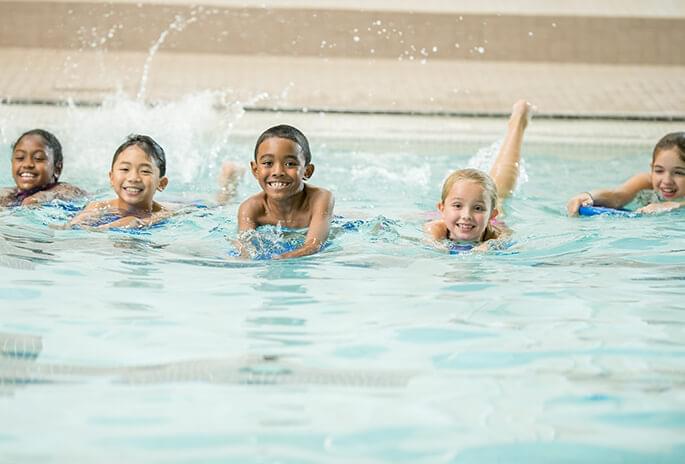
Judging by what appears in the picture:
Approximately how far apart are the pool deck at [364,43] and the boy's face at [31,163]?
3175 mm

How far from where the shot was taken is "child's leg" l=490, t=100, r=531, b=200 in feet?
15.6

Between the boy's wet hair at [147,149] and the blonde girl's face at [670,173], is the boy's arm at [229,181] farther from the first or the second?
the blonde girl's face at [670,173]

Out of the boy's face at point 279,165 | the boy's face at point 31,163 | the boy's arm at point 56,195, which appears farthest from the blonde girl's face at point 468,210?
the boy's face at point 31,163

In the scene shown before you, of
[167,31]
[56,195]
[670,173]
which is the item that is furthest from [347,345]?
[167,31]

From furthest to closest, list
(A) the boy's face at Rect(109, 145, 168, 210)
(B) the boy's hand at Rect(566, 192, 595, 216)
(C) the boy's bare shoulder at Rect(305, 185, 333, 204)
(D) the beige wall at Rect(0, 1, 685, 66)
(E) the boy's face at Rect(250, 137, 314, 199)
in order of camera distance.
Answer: (D) the beige wall at Rect(0, 1, 685, 66)
(B) the boy's hand at Rect(566, 192, 595, 216)
(A) the boy's face at Rect(109, 145, 168, 210)
(C) the boy's bare shoulder at Rect(305, 185, 333, 204)
(E) the boy's face at Rect(250, 137, 314, 199)

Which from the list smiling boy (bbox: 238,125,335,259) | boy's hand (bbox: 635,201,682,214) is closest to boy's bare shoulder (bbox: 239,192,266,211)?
smiling boy (bbox: 238,125,335,259)

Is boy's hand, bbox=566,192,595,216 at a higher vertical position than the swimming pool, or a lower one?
higher

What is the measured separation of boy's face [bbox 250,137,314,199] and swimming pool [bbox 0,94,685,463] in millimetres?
249

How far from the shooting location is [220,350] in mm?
2268

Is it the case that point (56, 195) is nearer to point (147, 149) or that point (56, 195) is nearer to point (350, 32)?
point (147, 149)

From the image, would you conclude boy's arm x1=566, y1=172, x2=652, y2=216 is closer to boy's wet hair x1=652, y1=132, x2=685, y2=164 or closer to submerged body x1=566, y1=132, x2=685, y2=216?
submerged body x1=566, y1=132, x2=685, y2=216

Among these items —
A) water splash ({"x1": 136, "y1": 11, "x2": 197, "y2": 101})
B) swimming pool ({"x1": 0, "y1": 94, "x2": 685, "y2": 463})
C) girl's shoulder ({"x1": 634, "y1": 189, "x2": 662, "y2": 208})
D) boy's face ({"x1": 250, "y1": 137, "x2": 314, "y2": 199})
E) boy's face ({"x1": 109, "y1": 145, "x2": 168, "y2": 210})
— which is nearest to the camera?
swimming pool ({"x1": 0, "y1": 94, "x2": 685, "y2": 463})

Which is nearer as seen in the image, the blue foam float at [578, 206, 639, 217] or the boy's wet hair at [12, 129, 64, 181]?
the blue foam float at [578, 206, 639, 217]

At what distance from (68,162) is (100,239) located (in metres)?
2.30
